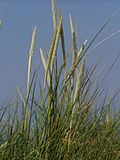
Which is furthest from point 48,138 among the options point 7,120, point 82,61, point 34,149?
point 82,61

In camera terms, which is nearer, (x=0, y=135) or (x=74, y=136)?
(x=0, y=135)

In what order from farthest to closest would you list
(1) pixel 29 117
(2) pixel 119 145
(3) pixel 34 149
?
(2) pixel 119 145
(1) pixel 29 117
(3) pixel 34 149

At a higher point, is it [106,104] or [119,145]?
[106,104]

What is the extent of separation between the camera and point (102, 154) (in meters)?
2.00

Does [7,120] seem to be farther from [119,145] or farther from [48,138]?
[119,145]

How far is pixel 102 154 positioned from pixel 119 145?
0.70ft

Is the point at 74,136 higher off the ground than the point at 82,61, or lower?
lower

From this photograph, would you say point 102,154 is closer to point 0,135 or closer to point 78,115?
point 78,115

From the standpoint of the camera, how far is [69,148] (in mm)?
1920

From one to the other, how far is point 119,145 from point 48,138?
44 cm

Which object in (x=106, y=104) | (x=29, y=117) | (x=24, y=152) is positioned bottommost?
(x=24, y=152)

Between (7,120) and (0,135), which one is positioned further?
(7,120)

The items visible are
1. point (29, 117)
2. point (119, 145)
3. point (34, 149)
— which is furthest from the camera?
point (119, 145)

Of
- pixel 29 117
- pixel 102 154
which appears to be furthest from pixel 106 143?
pixel 29 117
